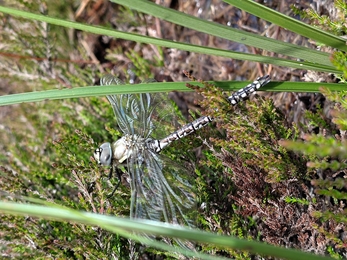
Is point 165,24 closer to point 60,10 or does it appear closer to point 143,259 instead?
point 60,10

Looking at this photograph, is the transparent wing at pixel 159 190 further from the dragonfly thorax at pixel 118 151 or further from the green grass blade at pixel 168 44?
the green grass blade at pixel 168 44

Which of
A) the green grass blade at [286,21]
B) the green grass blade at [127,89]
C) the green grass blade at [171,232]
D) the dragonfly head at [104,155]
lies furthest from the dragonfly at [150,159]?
the green grass blade at [171,232]

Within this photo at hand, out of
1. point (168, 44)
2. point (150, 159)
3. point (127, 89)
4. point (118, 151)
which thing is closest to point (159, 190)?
point (150, 159)

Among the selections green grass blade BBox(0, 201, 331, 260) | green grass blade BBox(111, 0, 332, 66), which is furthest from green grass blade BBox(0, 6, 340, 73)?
green grass blade BBox(0, 201, 331, 260)

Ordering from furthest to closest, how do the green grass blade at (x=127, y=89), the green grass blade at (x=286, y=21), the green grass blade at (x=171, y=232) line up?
the green grass blade at (x=127, y=89)
the green grass blade at (x=286, y=21)
the green grass blade at (x=171, y=232)

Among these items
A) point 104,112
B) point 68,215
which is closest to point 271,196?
point 68,215

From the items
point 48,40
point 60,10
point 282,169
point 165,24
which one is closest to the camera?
point 282,169

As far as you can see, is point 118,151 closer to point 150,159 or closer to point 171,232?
point 150,159
